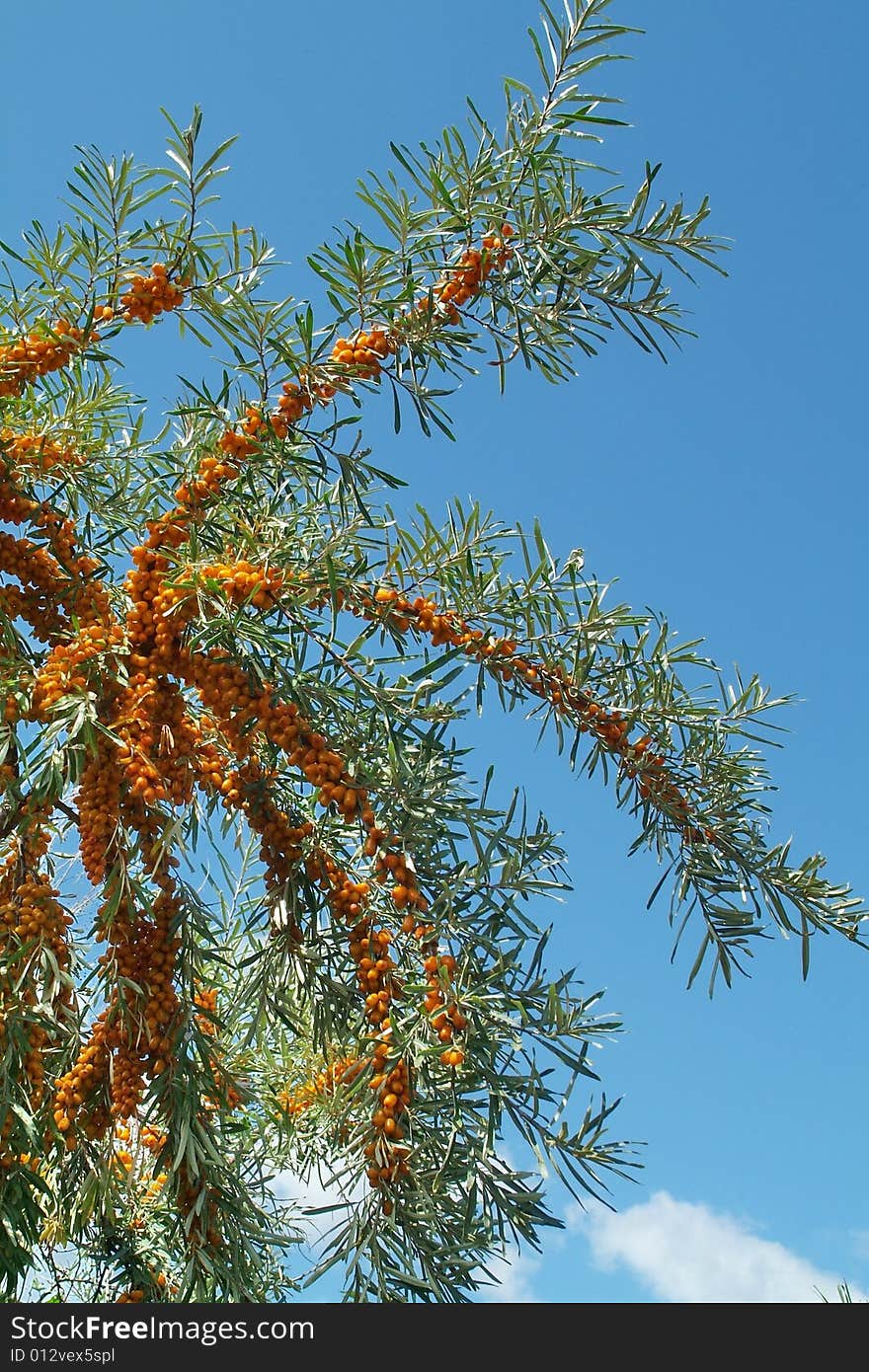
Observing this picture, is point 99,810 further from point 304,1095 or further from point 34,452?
point 304,1095

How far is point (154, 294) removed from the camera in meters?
1.97

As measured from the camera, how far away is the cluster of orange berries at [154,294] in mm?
1969

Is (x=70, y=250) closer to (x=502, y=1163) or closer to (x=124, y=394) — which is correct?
(x=124, y=394)

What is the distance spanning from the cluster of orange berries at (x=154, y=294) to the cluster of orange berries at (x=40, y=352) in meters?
0.08

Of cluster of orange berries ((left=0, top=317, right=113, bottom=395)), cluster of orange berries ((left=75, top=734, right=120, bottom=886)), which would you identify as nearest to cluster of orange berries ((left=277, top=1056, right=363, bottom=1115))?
cluster of orange berries ((left=75, top=734, right=120, bottom=886))

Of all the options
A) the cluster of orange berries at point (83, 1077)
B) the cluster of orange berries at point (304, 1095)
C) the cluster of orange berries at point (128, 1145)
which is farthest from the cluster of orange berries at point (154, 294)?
the cluster of orange berries at point (304, 1095)

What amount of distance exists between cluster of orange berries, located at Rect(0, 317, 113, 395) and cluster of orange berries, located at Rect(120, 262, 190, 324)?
77 mm

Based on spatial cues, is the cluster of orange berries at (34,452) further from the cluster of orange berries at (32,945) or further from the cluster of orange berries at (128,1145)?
the cluster of orange berries at (128,1145)

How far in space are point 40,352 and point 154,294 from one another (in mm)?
259

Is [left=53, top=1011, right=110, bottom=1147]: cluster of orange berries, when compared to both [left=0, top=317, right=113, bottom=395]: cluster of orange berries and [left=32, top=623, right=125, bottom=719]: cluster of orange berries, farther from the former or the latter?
[left=0, top=317, right=113, bottom=395]: cluster of orange berries

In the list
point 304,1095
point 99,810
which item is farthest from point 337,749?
point 304,1095

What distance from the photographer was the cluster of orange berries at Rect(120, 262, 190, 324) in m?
1.97

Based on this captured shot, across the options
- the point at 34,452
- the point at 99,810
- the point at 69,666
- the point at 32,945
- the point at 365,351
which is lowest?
the point at 32,945
